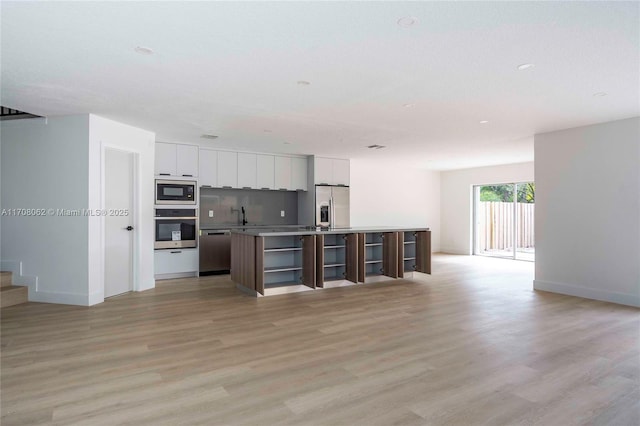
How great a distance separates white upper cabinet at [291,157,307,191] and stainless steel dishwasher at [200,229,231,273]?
1896 mm

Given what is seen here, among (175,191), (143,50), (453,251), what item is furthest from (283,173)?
(453,251)

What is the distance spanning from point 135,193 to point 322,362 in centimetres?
417

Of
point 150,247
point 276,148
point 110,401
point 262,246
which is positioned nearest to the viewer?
point 110,401

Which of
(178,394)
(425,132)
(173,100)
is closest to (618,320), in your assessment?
(425,132)

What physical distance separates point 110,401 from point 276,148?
5529 millimetres

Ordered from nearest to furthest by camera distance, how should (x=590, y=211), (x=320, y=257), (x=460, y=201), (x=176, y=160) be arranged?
(x=590, y=211) < (x=320, y=257) < (x=176, y=160) < (x=460, y=201)

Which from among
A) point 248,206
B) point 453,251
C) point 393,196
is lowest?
point 453,251

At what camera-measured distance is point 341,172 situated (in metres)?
8.52

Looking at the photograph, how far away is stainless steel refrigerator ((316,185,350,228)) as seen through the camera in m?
8.14

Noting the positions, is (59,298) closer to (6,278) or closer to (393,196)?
(6,278)

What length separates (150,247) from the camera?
588 cm

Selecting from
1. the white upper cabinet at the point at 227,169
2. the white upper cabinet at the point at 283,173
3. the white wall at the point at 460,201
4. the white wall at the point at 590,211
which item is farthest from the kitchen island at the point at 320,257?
the white wall at the point at 460,201

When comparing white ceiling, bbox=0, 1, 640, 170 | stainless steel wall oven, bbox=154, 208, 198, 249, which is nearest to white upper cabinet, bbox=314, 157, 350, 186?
white ceiling, bbox=0, 1, 640, 170

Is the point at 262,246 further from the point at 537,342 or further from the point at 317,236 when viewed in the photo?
the point at 537,342
